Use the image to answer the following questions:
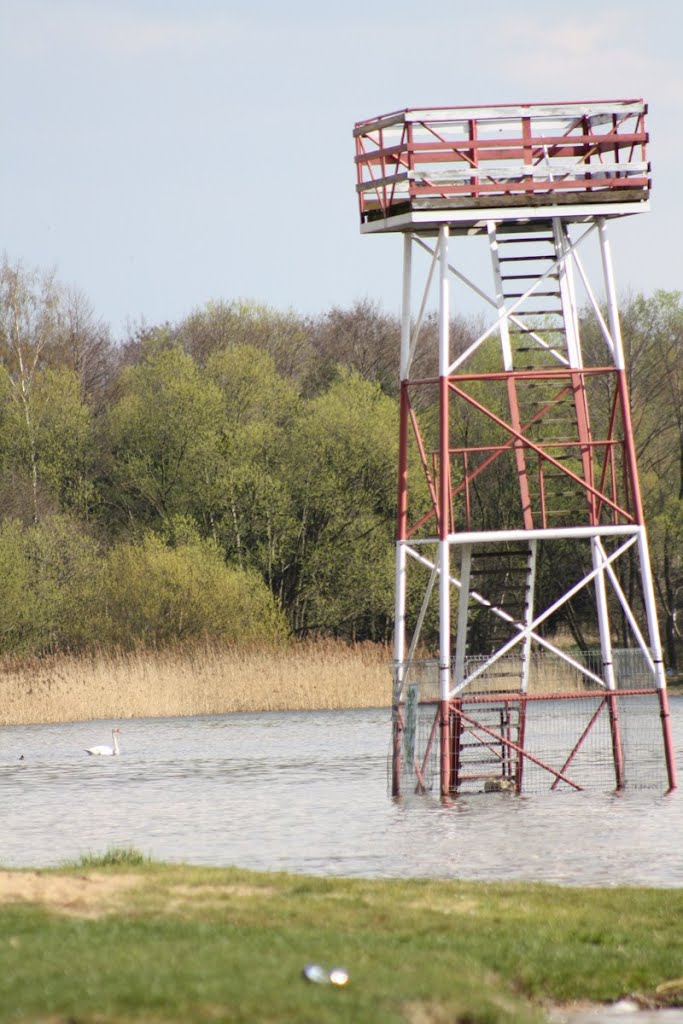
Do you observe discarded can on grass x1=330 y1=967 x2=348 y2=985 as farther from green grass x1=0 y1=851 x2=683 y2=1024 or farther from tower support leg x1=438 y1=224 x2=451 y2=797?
tower support leg x1=438 y1=224 x2=451 y2=797

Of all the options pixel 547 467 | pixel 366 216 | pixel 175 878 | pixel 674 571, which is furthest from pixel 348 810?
pixel 674 571

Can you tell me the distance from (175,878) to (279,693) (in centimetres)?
3446

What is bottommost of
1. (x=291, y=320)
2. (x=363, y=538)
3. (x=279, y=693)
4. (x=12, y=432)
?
(x=279, y=693)

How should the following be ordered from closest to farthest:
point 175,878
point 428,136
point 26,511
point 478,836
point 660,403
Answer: point 175,878, point 478,836, point 428,136, point 26,511, point 660,403

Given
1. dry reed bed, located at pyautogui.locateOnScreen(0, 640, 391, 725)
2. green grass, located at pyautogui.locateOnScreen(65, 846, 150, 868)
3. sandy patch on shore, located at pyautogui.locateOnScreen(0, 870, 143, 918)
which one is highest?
sandy patch on shore, located at pyautogui.locateOnScreen(0, 870, 143, 918)

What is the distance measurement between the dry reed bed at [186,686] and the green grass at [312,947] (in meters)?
31.6

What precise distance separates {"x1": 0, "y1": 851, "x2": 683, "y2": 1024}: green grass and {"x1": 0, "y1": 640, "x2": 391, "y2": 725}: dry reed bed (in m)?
31.6

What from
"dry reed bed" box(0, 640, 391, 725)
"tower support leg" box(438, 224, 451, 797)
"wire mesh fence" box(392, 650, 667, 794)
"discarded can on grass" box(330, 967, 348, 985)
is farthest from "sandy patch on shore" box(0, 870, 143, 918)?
"dry reed bed" box(0, 640, 391, 725)

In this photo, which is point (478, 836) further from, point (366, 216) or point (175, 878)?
point (366, 216)

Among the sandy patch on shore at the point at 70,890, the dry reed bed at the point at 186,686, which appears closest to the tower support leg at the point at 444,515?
the sandy patch on shore at the point at 70,890

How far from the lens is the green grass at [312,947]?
33.0ft

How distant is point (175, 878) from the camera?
16125 millimetres

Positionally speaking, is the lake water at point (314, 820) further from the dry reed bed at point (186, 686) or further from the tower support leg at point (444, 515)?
the dry reed bed at point (186, 686)

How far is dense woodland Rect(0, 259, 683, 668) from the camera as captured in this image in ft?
211
